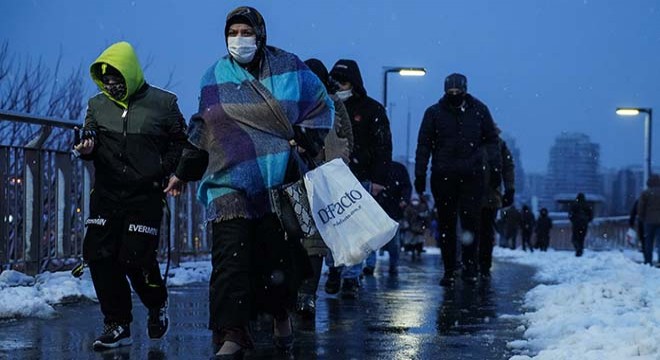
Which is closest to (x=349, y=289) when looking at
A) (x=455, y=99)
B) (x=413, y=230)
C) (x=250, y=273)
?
(x=455, y=99)

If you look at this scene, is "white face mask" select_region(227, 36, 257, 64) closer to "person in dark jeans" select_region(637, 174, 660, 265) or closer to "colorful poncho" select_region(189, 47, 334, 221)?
"colorful poncho" select_region(189, 47, 334, 221)

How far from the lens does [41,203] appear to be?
936 centimetres

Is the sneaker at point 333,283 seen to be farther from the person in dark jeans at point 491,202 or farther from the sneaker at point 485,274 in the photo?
the sneaker at point 485,274

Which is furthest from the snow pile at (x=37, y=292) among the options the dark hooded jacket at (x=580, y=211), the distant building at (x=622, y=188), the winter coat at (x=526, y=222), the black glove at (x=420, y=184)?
the distant building at (x=622, y=188)

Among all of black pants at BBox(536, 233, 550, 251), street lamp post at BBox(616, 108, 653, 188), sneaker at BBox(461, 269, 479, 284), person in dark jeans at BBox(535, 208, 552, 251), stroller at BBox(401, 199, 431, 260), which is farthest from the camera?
black pants at BBox(536, 233, 550, 251)

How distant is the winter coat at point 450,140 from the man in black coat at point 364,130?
5.20 ft

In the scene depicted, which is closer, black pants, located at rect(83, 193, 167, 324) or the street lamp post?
black pants, located at rect(83, 193, 167, 324)

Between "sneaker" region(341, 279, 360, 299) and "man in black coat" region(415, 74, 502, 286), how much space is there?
1.69m

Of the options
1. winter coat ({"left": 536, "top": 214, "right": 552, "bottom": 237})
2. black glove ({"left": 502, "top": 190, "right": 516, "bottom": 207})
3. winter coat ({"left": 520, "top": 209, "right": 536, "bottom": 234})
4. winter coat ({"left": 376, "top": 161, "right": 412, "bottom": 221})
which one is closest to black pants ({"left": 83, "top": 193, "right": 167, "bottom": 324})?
winter coat ({"left": 376, "top": 161, "right": 412, "bottom": 221})

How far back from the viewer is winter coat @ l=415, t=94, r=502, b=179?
10922 millimetres

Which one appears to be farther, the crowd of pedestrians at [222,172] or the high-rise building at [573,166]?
the high-rise building at [573,166]

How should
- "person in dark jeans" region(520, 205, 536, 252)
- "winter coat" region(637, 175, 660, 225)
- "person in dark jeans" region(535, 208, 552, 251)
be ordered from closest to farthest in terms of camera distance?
"winter coat" region(637, 175, 660, 225), "person in dark jeans" region(535, 208, 552, 251), "person in dark jeans" region(520, 205, 536, 252)

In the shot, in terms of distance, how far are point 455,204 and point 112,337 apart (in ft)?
19.1

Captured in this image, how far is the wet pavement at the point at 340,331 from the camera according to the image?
18.8ft
